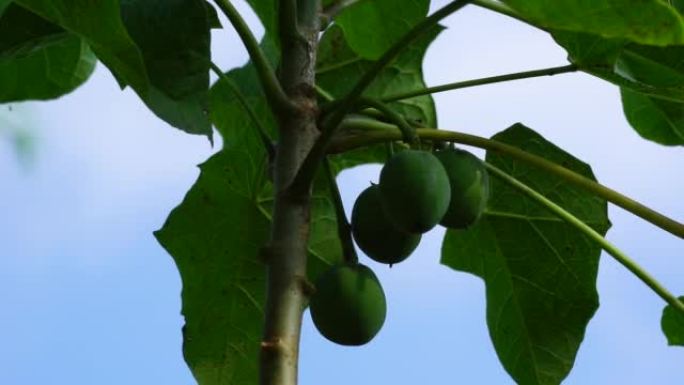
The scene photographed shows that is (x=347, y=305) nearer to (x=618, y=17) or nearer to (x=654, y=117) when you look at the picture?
(x=618, y=17)

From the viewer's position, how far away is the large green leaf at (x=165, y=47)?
1533mm

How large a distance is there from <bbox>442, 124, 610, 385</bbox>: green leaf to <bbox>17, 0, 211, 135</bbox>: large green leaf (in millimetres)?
631

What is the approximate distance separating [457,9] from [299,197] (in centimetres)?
30

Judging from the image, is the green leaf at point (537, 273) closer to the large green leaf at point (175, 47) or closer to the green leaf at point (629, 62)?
the green leaf at point (629, 62)

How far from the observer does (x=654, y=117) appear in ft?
7.56

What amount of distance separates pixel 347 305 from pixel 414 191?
200 mm

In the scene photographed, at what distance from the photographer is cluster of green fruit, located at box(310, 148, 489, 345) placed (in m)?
1.49

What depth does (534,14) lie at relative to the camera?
4.50ft

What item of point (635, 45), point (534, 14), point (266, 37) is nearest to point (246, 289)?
point (266, 37)

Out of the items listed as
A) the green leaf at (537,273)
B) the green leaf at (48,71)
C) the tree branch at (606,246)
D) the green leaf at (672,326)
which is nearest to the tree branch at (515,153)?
the tree branch at (606,246)

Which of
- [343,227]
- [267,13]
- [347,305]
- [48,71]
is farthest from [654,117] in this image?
[48,71]

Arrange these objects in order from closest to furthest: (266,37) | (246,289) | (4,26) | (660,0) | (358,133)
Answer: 1. (660,0)
2. (358,133)
3. (4,26)
4. (246,289)
5. (266,37)

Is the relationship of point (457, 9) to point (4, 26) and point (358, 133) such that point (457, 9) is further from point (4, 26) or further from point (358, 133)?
point (4, 26)

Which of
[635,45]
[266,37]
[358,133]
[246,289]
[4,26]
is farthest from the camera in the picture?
[266,37]
